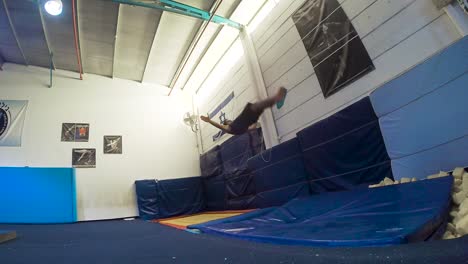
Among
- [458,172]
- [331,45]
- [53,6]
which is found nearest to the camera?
[458,172]

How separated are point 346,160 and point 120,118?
6.04 meters

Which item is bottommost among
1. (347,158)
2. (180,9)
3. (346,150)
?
(347,158)

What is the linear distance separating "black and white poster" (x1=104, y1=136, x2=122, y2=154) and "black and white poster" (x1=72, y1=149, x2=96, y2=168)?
34 cm

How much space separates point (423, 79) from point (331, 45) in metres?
1.44

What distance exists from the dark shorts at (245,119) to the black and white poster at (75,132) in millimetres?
4989

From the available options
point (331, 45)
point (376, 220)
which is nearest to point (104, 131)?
point (331, 45)

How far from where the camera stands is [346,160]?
9.85ft

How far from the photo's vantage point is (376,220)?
4.67ft

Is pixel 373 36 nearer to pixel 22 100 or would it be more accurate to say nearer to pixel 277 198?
pixel 277 198

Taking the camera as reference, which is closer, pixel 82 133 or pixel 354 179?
pixel 354 179

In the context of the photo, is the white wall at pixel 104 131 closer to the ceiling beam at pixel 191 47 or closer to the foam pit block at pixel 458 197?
the ceiling beam at pixel 191 47

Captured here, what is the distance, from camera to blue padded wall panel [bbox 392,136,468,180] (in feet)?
6.65

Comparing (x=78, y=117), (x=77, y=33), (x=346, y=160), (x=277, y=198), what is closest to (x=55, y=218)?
(x=78, y=117)

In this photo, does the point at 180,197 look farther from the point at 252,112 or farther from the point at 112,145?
the point at 252,112
